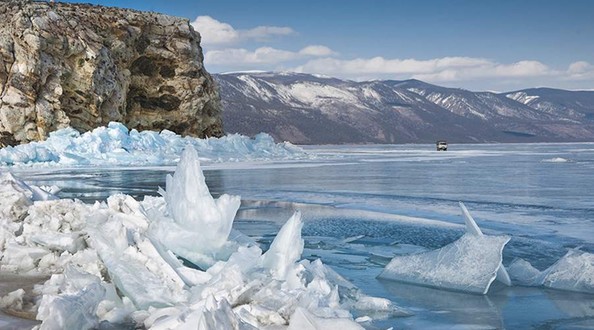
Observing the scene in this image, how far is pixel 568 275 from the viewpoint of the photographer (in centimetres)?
461

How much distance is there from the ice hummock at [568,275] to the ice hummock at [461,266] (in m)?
0.25

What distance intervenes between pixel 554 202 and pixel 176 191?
7.64 m

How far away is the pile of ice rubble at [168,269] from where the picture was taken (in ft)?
10.3

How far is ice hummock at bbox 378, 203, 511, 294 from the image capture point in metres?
4.50

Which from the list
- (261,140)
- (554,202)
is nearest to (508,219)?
(554,202)

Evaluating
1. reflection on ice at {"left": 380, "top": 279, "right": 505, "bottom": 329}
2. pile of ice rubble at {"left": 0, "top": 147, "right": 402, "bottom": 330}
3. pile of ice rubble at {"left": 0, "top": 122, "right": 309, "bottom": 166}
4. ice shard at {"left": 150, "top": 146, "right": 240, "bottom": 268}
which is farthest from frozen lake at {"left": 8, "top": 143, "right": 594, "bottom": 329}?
pile of ice rubble at {"left": 0, "top": 122, "right": 309, "bottom": 166}

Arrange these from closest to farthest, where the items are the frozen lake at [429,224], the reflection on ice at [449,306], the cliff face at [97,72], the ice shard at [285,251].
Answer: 1. the reflection on ice at [449,306]
2. the frozen lake at [429,224]
3. the ice shard at [285,251]
4. the cliff face at [97,72]

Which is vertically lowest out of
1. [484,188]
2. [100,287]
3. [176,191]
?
[484,188]

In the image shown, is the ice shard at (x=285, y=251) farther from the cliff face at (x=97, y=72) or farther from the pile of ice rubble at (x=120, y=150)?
the cliff face at (x=97, y=72)

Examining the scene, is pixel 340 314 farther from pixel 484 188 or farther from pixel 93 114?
pixel 93 114

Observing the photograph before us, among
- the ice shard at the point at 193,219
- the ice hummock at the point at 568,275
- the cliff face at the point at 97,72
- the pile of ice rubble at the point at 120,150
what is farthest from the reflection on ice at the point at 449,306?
the cliff face at the point at 97,72

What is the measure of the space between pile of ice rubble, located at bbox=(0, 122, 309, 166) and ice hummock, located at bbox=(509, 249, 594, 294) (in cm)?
1934

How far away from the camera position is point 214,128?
42.3 meters

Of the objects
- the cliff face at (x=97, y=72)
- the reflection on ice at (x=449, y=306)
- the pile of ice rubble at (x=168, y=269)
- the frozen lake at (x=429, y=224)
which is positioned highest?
the cliff face at (x=97, y=72)
